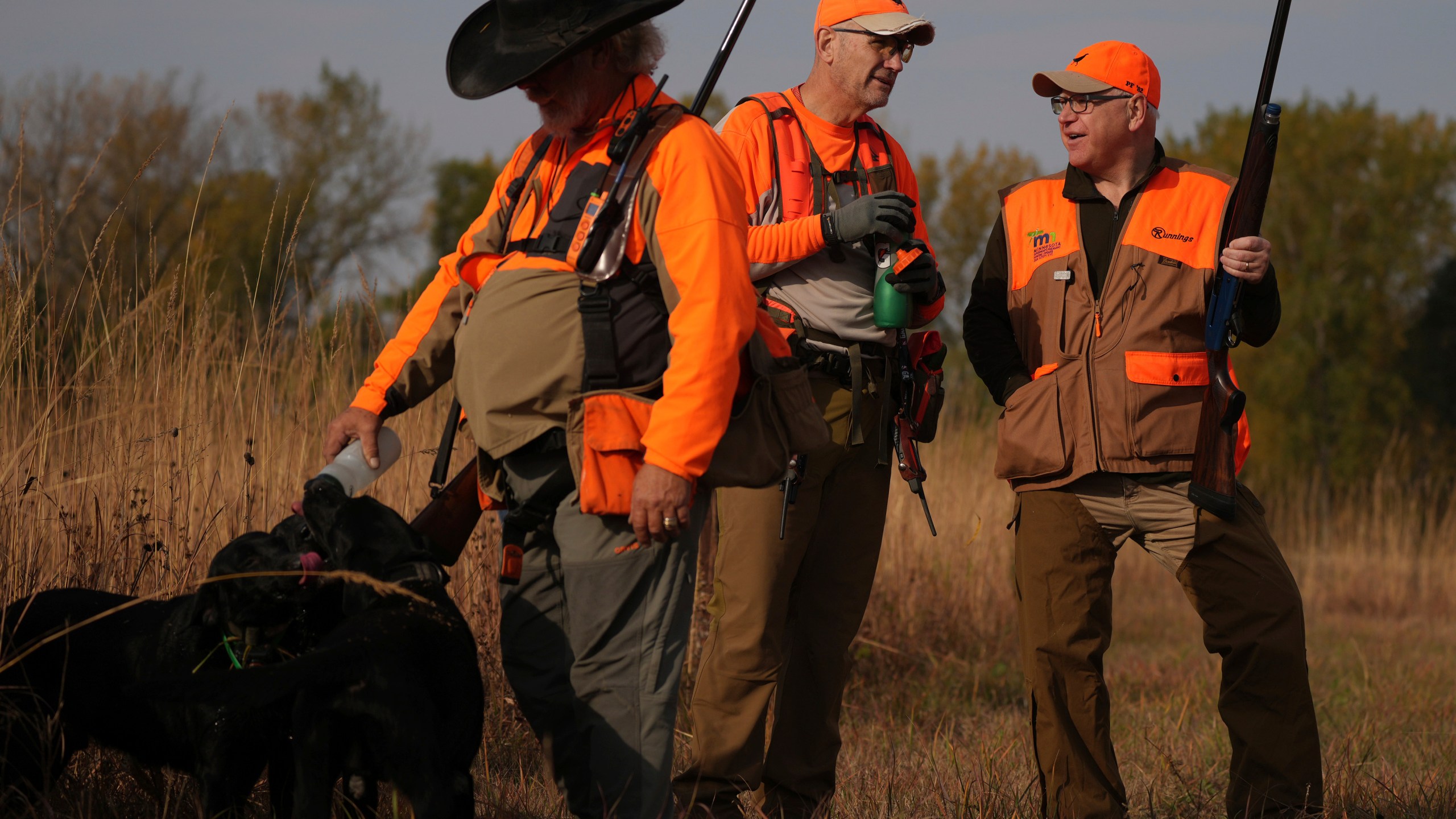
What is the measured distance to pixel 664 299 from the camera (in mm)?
2475

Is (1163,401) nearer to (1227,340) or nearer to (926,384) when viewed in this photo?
(1227,340)

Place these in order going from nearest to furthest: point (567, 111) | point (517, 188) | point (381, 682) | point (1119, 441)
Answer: point (381, 682) → point (567, 111) → point (517, 188) → point (1119, 441)

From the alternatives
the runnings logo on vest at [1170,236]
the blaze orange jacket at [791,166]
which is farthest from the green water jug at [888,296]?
the runnings logo on vest at [1170,236]

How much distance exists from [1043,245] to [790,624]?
1393mm

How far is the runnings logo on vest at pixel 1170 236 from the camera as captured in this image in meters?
3.44

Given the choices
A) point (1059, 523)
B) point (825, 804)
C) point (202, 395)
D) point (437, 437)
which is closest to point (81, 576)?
point (202, 395)

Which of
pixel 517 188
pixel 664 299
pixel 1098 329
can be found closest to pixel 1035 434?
pixel 1098 329

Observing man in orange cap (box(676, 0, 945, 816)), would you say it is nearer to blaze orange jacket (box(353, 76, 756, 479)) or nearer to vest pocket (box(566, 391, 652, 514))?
blaze orange jacket (box(353, 76, 756, 479))

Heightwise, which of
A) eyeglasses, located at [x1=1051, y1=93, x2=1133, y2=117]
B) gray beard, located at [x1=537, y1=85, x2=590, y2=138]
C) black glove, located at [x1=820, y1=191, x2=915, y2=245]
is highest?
eyeglasses, located at [x1=1051, y1=93, x2=1133, y2=117]

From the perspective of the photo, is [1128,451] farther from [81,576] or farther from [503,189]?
[81,576]

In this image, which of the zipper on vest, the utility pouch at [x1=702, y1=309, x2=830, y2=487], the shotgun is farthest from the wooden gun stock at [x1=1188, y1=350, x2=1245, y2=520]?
the utility pouch at [x1=702, y1=309, x2=830, y2=487]

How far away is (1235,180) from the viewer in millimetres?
3498

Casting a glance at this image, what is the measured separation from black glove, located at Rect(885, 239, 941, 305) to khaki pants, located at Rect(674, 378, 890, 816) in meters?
0.35

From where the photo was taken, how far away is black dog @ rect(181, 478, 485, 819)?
7.57 feet
